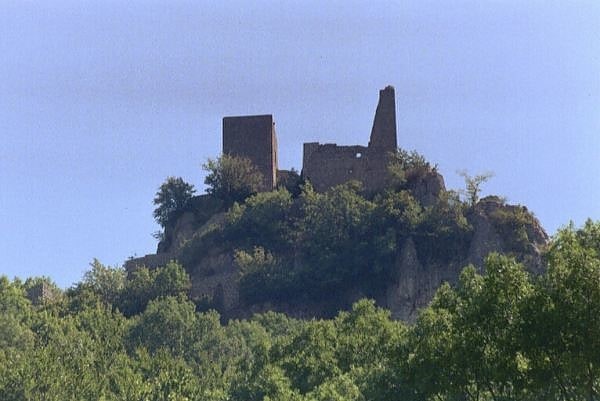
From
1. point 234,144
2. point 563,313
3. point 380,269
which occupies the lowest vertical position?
point 563,313

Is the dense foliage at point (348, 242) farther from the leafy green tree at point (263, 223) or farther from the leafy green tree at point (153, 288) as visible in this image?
the leafy green tree at point (153, 288)

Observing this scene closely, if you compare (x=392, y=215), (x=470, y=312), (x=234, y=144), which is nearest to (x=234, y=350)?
(x=392, y=215)

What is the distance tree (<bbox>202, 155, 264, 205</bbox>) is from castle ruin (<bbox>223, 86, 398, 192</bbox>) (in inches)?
47.0

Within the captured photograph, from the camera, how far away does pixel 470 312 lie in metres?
50.6

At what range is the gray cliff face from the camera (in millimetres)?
95938

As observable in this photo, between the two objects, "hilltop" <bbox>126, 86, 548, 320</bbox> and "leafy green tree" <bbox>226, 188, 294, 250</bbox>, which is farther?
"leafy green tree" <bbox>226, 188, 294, 250</bbox>

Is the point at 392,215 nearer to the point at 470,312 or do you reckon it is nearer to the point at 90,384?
the point at 90,384

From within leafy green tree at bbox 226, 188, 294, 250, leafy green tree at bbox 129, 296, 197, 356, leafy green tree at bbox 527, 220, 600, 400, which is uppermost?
→ leafy green tree at bbox 226, 188, 294, 250

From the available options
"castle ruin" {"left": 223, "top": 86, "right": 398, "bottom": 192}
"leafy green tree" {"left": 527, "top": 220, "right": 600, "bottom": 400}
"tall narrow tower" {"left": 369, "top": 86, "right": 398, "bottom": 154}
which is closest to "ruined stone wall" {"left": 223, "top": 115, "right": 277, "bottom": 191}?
"castle ruin" {"left": 223, "top": 86, "right": 398, "bottom": 192}

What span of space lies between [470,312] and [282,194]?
2112 inches

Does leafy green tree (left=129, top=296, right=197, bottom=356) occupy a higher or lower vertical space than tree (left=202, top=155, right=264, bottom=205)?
lower

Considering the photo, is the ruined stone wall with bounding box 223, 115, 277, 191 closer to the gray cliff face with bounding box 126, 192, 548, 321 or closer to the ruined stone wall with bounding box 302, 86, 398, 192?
the ruined stone wall with bounding box 302, 86, 398, 192

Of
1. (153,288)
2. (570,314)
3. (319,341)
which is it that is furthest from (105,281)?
(570,314)

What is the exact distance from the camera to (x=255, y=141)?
357 ft
